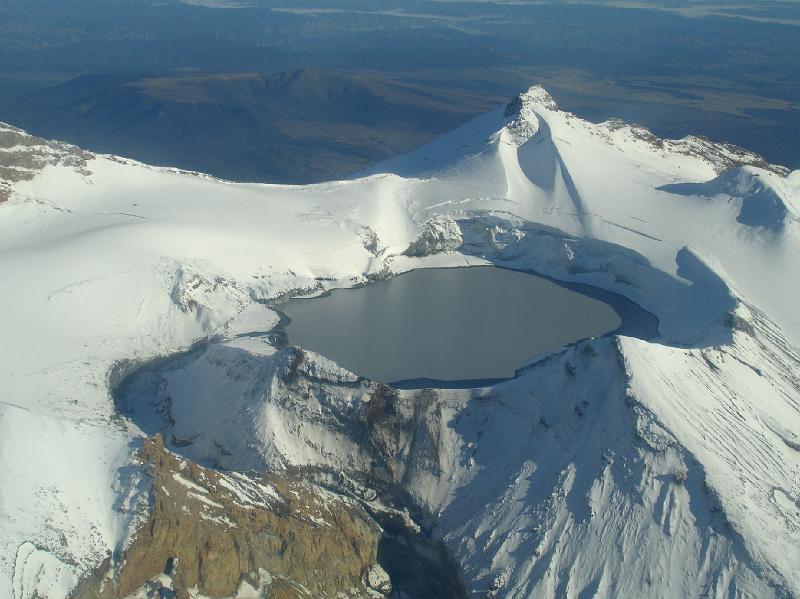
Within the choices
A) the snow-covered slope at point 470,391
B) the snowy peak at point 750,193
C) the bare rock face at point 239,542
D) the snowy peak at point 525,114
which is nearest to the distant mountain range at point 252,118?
the snowy peak at point 525,114

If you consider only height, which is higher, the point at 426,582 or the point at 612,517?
the point at 612,517

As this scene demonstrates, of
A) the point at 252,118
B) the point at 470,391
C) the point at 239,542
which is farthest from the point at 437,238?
the point at 252,118

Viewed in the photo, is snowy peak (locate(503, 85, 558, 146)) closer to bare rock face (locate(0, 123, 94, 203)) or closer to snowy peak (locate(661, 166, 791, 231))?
snowy peak (locate(661, 166, 791, 231))

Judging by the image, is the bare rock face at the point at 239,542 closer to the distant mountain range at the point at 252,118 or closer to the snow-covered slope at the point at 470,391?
the snow-covered slope at the point at 470,391

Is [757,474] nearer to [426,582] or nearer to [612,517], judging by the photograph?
[612,517]

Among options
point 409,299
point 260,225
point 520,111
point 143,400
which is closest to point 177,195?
point 260,225

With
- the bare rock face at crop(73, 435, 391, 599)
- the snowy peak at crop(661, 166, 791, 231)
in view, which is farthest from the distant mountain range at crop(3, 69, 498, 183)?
the bare rock face at crop(73, 435, 391, 599)
